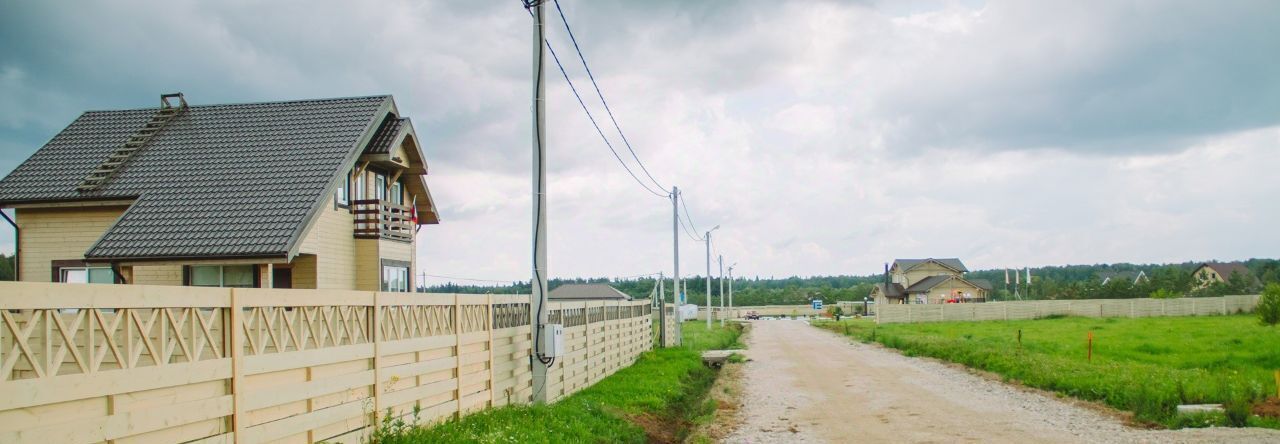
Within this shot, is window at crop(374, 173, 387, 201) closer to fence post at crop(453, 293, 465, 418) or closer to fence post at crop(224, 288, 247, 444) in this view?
fence post at crop(453, 293, 465, 418)

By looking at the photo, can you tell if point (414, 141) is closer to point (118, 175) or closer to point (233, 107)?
point (233, 107)

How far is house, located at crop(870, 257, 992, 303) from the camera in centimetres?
8688

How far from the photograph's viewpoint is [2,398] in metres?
4.29

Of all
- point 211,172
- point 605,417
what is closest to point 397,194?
point 211,172

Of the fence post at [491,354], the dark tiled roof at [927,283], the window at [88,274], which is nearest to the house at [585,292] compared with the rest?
the dark tiled roof at [927,283]

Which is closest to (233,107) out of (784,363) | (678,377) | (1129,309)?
(678,377)

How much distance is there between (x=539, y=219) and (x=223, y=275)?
358 inches

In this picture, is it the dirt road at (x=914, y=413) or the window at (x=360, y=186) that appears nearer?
the dirt road at (x=914, y=413)

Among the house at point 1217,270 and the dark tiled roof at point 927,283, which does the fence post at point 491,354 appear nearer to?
the dark tiled roof at point 927,283

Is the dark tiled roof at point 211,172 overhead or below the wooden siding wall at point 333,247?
overhead

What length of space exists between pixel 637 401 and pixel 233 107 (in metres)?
13.9

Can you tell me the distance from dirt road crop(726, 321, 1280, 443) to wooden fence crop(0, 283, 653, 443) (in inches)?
175

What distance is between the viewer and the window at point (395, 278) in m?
21.8

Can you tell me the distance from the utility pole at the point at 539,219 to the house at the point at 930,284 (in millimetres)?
77382
